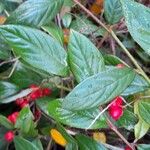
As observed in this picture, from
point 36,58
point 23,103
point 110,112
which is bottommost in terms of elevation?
point 23,103

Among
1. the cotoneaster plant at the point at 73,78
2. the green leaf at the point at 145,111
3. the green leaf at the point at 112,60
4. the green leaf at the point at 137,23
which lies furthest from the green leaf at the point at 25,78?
the green leaf at the point at 137,23

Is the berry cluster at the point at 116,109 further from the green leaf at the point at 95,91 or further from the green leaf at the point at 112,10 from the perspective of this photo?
the green leaf at the point at 112,10

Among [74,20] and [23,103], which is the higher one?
→ [74,20]

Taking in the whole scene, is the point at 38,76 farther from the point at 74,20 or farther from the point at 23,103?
the point at 74,20

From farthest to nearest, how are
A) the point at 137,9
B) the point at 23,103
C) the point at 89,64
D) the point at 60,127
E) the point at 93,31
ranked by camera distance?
the point at 93,31 → the point at 23,103 → the point at 60,127 → the point at 89,64 → the point at 137,9

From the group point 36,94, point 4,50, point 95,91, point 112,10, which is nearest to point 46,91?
point 36,94

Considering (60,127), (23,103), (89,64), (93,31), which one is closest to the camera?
(89,64)

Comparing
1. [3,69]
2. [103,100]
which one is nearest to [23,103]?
[3,69]

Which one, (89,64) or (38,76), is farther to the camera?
(38,76)
